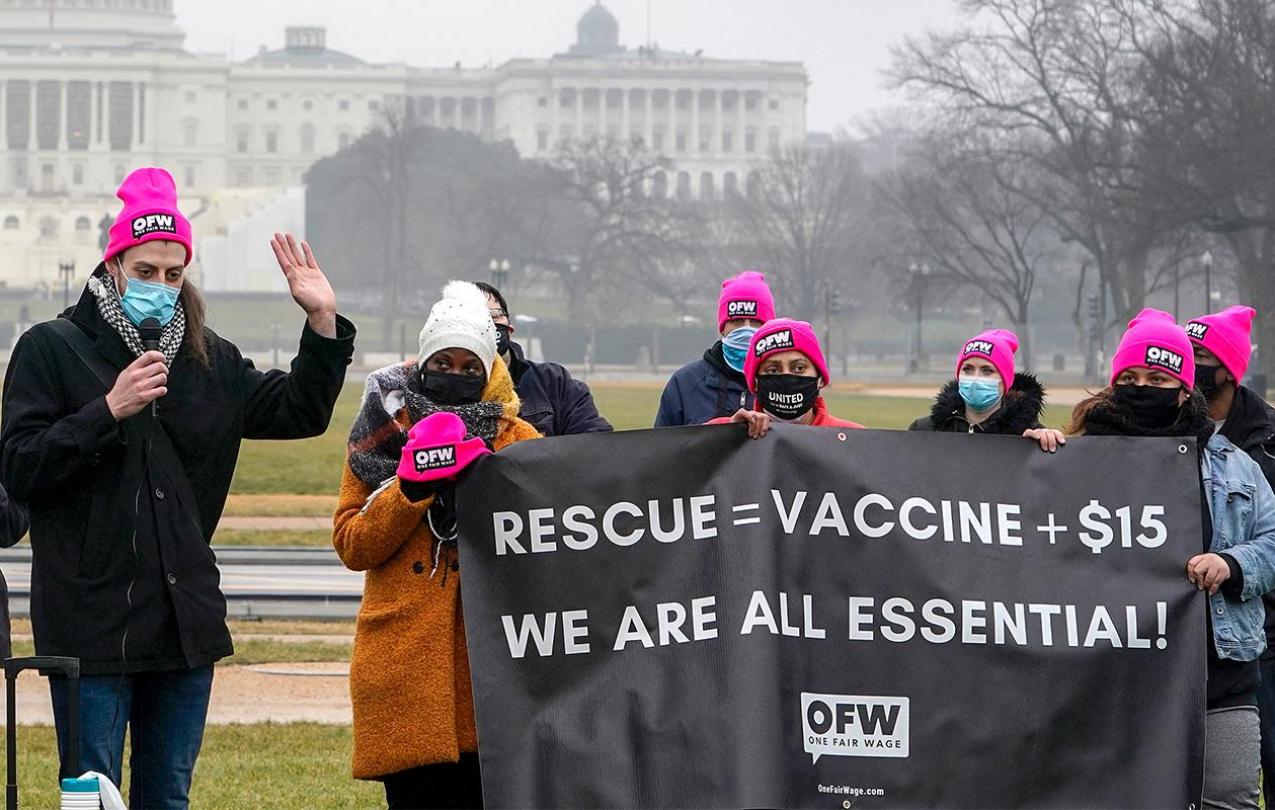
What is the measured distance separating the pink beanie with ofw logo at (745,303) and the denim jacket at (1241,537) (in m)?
2.43

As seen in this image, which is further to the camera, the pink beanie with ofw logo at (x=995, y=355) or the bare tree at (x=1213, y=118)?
the bare tree at (x=1213, y=118)

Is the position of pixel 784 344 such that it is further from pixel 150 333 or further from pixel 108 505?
pixel 108 505

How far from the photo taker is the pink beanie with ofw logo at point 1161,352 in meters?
6.12

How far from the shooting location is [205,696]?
5.50 m

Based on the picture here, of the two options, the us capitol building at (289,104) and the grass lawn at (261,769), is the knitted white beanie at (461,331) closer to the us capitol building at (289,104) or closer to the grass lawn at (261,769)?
the grass lawn at (261,769)

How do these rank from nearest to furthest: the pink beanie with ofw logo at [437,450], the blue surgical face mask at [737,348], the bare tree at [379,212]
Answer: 1. the pink beanie with ofw logo at [437,450]
2. the blue surgical face mask at [737,348]
3. the bare tree at [379,212]

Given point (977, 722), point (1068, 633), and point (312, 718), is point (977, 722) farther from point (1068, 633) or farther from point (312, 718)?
point (312, 718)

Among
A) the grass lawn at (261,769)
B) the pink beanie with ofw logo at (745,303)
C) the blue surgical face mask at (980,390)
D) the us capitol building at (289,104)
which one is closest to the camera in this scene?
the blue surgical face mask at (980,390)

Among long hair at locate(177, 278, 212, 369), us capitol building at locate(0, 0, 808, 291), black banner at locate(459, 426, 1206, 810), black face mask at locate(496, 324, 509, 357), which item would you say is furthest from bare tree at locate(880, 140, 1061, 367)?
us capitol building at locate(0, 0, 808, 291)

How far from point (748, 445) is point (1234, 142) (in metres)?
39.0

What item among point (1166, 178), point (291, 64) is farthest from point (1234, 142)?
point (291, 64)

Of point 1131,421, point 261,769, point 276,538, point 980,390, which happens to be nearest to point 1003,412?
point 980,390

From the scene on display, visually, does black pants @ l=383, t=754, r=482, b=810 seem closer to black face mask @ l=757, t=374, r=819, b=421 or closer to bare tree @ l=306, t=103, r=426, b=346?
black face mask @ l=757, t=374, r=819, b=421

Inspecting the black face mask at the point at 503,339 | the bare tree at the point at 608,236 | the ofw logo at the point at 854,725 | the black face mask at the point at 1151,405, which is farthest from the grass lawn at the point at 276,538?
the bare tree at the point at 608,236
